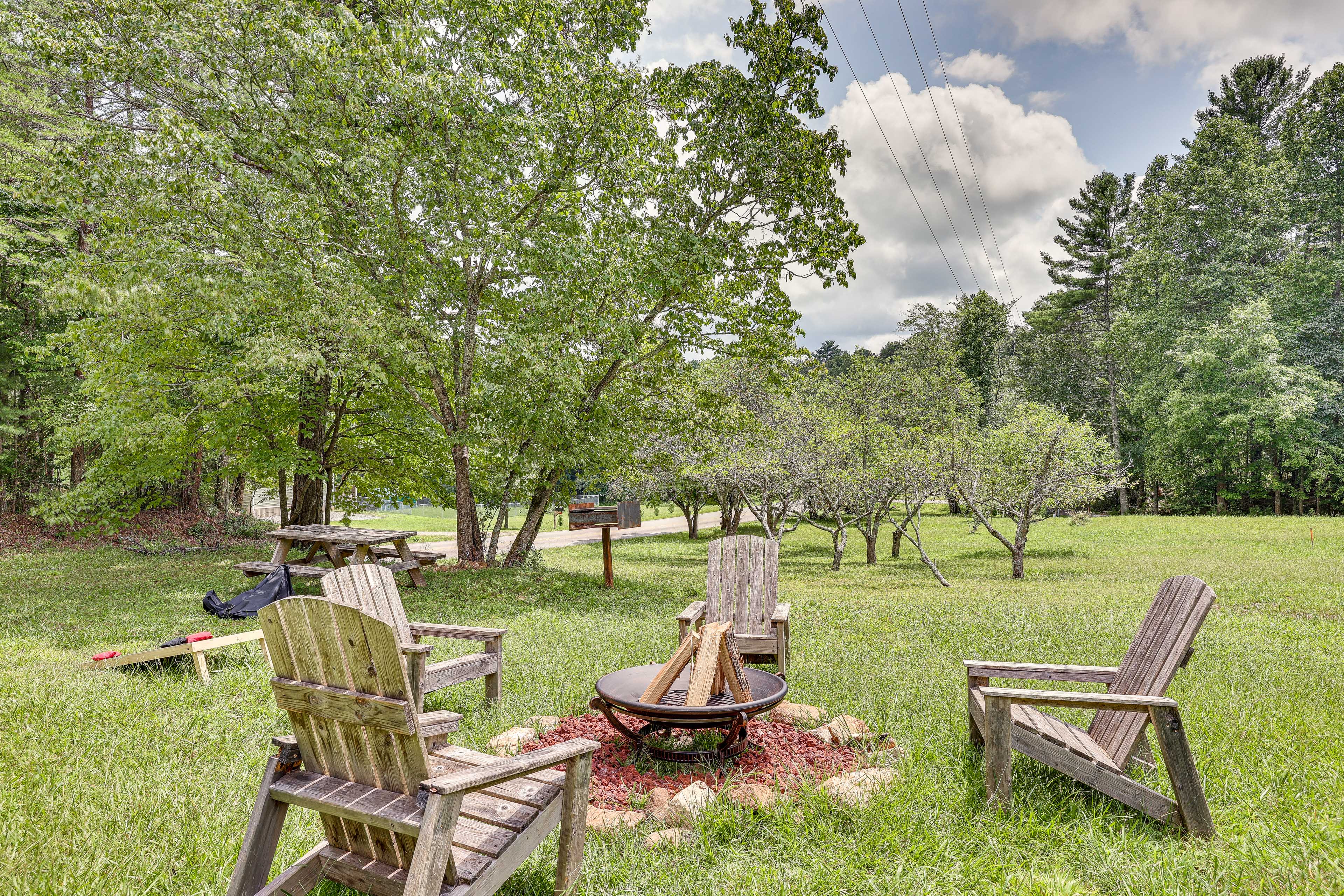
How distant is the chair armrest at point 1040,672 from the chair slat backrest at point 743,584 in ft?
6.48

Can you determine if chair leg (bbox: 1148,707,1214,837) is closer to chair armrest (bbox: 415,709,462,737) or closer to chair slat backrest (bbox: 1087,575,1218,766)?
chair slat backrest (bbox: 1087,575,1218,766)

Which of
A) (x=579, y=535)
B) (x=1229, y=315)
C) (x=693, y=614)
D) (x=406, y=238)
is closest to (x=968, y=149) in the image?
(x=406, y=238)

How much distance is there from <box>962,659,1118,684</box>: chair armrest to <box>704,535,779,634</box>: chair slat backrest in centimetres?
197

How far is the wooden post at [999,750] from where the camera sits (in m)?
2.55

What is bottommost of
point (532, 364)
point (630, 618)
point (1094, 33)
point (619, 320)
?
point (630, 618)

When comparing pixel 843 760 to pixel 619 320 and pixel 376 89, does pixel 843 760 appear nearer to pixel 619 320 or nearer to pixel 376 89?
pixel 619 320

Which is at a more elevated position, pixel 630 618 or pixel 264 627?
pixel 264 627

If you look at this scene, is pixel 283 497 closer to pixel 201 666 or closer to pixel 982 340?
pixel 201 666

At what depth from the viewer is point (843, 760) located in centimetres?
307

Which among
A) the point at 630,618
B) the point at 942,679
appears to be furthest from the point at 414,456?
the point at 942,679

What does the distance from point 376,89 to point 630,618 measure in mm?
8103

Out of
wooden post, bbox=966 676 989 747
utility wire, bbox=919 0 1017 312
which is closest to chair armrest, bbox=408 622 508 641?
wooden post, bbox=966 676 989 747

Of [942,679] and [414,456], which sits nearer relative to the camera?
[942,679]

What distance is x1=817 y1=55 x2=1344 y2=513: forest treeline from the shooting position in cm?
2428
